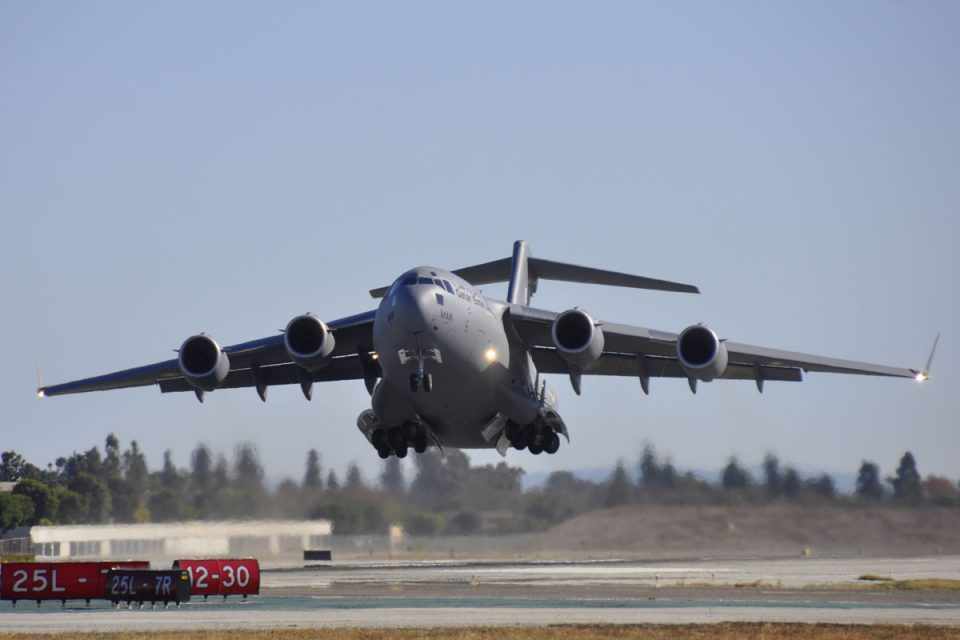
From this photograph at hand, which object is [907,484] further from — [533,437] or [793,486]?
[533,437]

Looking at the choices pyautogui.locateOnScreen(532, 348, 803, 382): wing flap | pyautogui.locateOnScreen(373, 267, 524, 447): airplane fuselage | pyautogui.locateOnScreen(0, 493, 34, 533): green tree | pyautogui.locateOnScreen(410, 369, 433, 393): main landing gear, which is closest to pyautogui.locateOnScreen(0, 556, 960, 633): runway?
pyautogui.locateOnScreen(373, 267, 524, 447): airplane fuselage

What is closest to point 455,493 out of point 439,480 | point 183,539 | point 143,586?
point 439,480

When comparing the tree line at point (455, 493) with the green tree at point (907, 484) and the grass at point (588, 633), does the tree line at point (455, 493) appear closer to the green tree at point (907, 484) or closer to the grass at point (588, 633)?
the green tree at point (907, 484)

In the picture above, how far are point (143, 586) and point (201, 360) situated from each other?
A: 4664mm

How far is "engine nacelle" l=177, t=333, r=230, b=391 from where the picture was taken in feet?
96.1

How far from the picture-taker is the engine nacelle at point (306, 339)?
29.0 metres

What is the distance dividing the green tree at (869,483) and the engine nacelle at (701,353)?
14527mm

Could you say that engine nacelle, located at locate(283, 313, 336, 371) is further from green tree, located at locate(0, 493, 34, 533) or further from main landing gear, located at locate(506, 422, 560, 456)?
green tree, located at locate(0, 493, 34, 533)

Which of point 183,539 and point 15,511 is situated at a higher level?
point 15,511

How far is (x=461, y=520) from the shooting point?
41812mm

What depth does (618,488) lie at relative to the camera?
40.9 metres

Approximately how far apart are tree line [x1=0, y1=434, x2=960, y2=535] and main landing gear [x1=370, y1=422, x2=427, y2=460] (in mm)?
9547

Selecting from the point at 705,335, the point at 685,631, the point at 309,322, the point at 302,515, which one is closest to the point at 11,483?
the point at 302,515

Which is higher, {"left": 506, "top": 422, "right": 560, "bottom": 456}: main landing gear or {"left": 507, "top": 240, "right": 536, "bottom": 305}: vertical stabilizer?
{"left": 507, "top": 240, "right": 536, "bottom": 305}: vertical stabilizer
